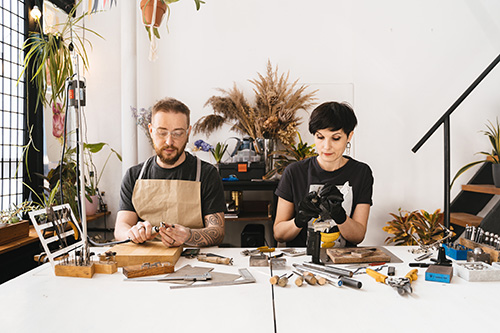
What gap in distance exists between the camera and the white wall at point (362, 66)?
11.4 ft

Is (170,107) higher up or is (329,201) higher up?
(170,107)

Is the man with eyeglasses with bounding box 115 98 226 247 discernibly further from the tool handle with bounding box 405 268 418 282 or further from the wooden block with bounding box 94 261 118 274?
the tool handle with bounding box 405 268 418 282

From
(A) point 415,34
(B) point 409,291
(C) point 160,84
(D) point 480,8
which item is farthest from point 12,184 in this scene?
(D) point 480,8

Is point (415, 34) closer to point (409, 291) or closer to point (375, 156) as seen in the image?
point (375, 156)

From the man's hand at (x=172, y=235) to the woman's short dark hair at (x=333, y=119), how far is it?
95 centimetres

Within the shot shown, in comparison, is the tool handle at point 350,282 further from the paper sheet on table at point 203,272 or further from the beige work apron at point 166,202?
the beige work apron at point 166,202

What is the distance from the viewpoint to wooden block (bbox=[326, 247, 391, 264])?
1562 millimetres

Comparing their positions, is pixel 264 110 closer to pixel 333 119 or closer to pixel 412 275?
pixel 333 119

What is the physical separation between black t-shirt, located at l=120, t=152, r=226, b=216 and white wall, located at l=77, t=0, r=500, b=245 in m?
1.34

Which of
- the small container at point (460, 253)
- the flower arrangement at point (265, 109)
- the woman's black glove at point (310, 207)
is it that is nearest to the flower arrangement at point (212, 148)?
the flower arrangement at point (265, 109)

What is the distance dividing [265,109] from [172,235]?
2062 millimetres

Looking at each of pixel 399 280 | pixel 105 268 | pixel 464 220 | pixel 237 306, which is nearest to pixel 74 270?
pixel 105 268

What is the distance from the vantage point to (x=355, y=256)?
1.57 m

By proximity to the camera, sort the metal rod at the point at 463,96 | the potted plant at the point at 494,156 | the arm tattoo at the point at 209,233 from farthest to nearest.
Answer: the potted plant at the point at 494,156 < the metal rod at the point at 463,96 < the arm tattoo at the point at 209,233
